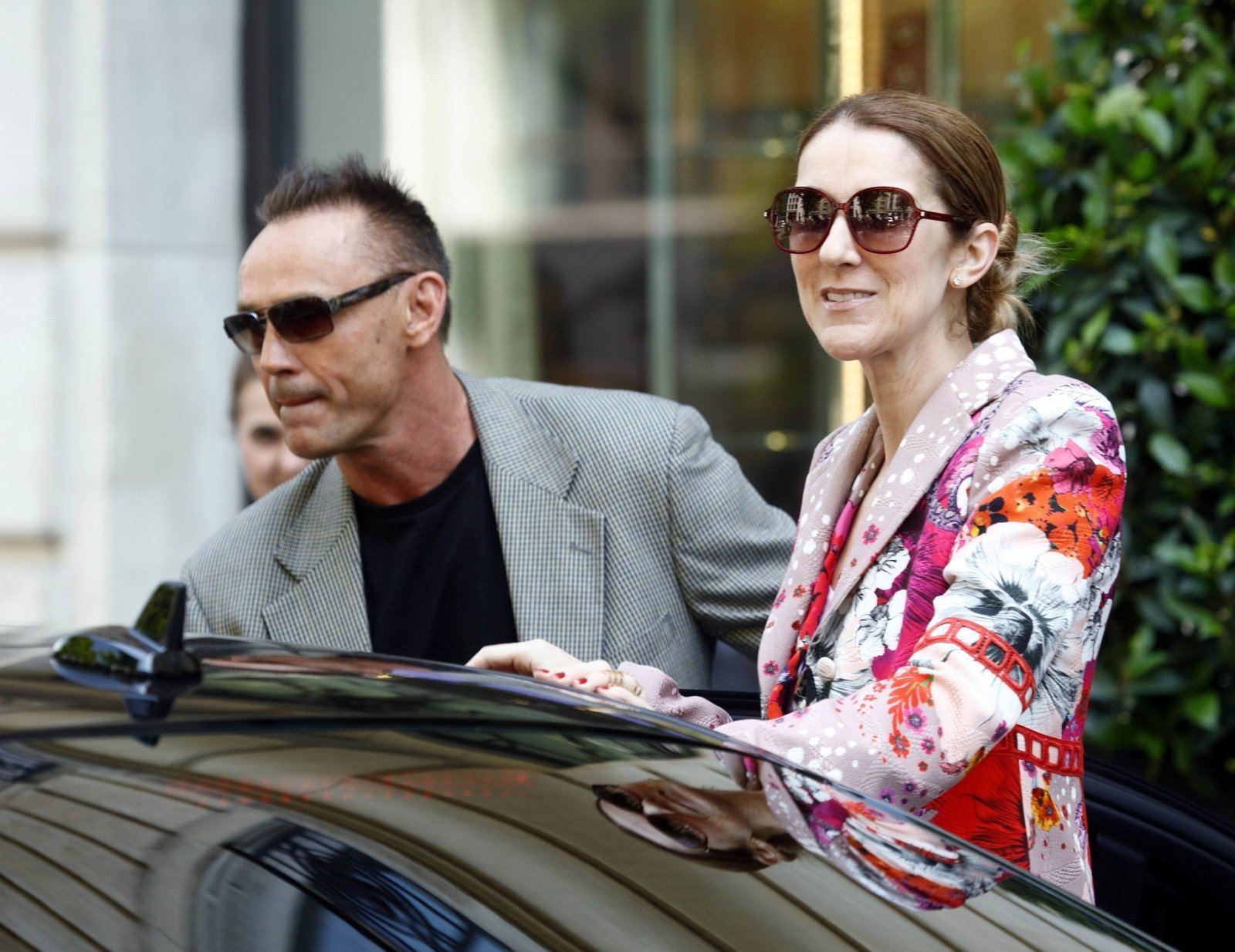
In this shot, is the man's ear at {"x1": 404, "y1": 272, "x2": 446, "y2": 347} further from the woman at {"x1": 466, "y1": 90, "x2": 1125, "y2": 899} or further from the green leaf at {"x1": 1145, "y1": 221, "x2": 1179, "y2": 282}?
the green leaf at {"x1": 1145, "y1": 221, "x2": 1179, "y2": 282}

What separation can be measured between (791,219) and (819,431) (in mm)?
4114

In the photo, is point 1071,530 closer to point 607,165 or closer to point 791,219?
point 791,219

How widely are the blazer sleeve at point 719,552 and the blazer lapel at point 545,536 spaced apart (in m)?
0.16

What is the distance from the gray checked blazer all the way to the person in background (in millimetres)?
1045

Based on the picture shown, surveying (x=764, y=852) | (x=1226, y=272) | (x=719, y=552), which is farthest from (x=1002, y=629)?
(x=1226, y=272)

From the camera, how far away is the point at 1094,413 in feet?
6.02

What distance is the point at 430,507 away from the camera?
10.1 feet

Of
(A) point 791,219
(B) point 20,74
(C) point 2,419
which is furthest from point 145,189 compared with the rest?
(A) point 791,219

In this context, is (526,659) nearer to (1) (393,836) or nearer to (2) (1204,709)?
(1) (393,836)

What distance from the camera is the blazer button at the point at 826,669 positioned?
78.6 inches

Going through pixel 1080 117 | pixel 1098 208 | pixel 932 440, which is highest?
pixel 1080 117

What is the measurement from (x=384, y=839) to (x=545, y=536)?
1.75m

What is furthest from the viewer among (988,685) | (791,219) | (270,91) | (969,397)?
(270,91)

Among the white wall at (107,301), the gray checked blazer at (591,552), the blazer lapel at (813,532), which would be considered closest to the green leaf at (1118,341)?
the gray checked blazer at (591,552)
